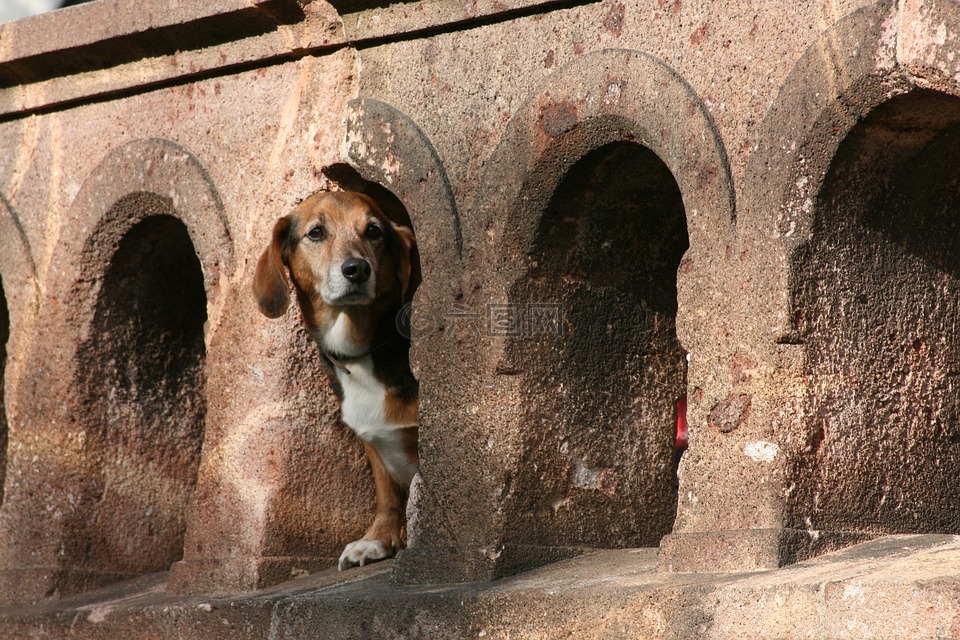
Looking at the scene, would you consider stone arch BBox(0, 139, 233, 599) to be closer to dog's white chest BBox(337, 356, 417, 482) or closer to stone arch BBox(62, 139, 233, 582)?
stone arch BBox(62, 139, 233, 582)

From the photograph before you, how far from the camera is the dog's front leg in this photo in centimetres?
638

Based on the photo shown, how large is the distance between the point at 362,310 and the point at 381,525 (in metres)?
0.95

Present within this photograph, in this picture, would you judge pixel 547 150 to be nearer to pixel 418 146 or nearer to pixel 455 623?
pixel 418 146

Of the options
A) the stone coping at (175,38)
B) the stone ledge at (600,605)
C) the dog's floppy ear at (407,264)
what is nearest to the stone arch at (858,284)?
the stone ledge at (600,605)

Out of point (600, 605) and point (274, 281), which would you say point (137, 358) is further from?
point (600, 605)

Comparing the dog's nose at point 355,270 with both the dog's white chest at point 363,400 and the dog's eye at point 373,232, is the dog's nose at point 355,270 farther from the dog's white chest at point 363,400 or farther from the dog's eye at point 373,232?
the dog's white chest at point 363,400

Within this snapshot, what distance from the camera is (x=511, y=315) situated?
570 centimetres

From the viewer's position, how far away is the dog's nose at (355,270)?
6371 mm

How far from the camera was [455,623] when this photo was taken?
531 centimetres

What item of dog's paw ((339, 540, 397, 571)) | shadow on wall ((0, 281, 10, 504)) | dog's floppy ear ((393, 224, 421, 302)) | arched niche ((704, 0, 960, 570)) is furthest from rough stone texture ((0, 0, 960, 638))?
shadow on wall ((0, 281, 10, 504))

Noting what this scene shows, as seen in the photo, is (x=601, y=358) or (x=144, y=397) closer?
(x=601, y=358)

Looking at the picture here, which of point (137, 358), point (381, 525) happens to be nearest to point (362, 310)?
point (381, 525)

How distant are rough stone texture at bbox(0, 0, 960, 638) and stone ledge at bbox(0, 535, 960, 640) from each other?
0.01m

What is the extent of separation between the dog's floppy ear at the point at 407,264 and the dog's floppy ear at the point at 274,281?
531 mm
